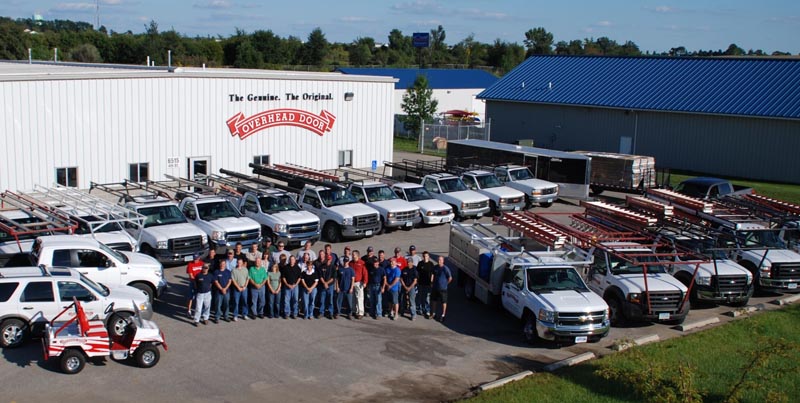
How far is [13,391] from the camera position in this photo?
43.2ft

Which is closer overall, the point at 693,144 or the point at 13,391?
the point at 13,391

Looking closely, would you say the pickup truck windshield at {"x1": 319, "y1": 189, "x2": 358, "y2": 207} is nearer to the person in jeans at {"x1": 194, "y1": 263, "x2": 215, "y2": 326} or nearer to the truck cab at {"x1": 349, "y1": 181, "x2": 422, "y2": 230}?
the truck cab at {"x1": 349, "y1": 181, "x2": 422, "y2": 230}

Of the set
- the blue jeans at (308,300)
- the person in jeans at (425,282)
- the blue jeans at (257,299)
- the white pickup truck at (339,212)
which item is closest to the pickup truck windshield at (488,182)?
the white pickup truck at (339,212)

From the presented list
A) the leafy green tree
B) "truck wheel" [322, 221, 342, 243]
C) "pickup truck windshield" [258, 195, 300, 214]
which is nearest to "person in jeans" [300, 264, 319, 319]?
"pickup truck windshield" [258, 195, 300, 214]

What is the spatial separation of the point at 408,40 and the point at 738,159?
4959 inches

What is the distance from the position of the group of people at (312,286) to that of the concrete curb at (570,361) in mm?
3420

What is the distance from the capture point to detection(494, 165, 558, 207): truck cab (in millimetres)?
32188

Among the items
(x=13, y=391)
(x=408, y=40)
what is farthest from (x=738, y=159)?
(x=408, y=40)

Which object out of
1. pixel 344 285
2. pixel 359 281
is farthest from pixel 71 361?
pixel 359 281

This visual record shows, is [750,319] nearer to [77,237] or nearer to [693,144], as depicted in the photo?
[77,237]

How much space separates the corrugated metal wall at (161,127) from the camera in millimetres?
27625

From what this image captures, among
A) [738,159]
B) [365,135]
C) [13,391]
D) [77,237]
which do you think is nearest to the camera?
[13,391]

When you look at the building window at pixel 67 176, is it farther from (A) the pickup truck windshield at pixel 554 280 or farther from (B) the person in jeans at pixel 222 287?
(A) the pickup truck windshield at pixel 554 280

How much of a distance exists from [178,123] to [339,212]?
9741mm
